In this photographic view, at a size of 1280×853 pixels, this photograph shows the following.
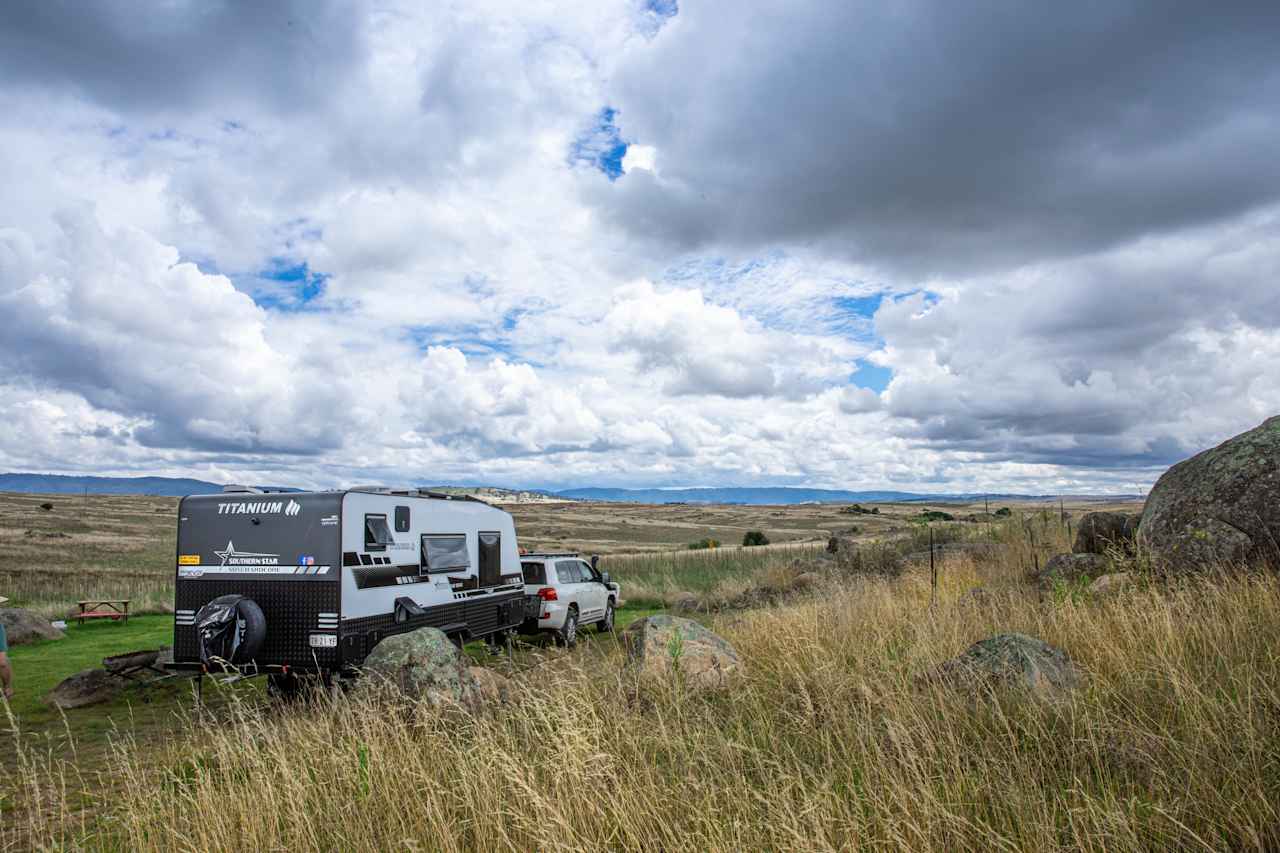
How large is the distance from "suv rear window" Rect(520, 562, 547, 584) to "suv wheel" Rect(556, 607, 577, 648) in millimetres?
1002

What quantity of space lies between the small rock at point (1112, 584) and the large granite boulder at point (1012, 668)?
12.1 ft

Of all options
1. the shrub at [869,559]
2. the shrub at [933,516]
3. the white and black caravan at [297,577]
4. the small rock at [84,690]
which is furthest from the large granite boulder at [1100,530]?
the small rock at [84,690]

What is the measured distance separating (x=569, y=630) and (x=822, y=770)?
512 inches

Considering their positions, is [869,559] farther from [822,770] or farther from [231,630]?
[822,770]

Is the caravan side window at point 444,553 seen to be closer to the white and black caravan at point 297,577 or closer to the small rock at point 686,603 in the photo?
the white and black caravan at point 297,577

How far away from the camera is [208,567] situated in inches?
420

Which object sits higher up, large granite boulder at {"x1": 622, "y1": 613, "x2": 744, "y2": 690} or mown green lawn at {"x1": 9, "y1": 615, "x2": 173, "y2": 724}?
large granite boulder at {"x1": 622, "y1": 613, "x2": 744, "y2": 690}

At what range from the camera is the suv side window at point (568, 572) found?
55.8 ft

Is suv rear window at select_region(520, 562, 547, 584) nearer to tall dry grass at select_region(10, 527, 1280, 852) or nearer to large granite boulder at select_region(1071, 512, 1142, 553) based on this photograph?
tall dry grass at select_region(10, 527, 1280, 852)

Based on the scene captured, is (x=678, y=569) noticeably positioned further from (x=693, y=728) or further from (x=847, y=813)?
(x=847, y=813)

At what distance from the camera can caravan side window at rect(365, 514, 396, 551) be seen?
10.7 m

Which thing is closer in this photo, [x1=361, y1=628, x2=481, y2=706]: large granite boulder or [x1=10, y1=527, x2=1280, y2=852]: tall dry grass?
[x1=10, y1=527, x2=1280, y2=852]: tall dry grass

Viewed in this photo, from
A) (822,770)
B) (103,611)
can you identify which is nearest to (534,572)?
(822,770)

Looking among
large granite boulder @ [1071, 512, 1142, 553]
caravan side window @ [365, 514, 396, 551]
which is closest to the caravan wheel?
caravan side window @ [365, 514, 396, 551]
